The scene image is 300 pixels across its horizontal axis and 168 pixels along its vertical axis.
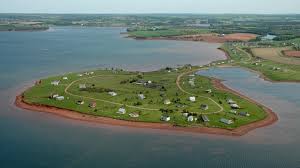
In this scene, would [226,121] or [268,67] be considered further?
[268,67]

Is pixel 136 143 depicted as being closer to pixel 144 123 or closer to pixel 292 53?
pixel 144 123

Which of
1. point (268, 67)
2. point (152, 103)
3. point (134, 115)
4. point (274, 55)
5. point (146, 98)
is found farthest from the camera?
point (274, 55)

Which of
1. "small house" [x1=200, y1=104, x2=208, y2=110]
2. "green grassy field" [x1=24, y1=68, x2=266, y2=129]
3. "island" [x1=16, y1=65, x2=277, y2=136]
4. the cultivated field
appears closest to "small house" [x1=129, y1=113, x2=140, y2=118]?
"island" [x1=16, y1=65, x2=277, y2=136]

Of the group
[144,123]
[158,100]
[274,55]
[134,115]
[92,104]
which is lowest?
→ [274,55]

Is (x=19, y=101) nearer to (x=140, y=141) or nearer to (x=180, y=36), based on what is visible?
(x=140, y=141)

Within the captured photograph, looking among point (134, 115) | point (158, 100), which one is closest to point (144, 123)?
point (134, 115)

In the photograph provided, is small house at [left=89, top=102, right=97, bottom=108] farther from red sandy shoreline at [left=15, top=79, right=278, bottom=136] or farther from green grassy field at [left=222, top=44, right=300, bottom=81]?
green grassy field at [left=222, top=44, right=300, bottom=81]
